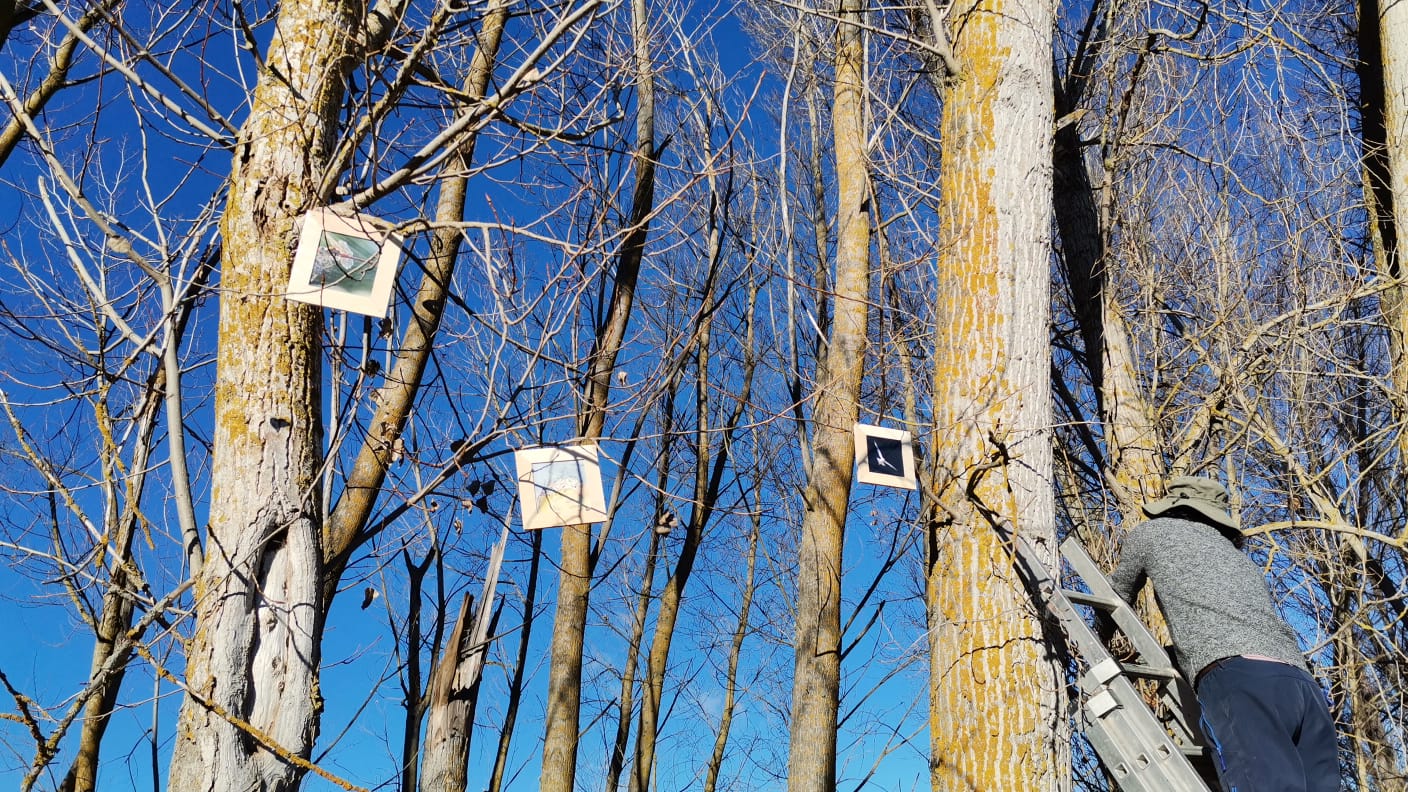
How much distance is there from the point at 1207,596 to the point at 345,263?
3363mm

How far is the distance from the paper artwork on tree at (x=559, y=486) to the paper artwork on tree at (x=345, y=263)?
0.84 m

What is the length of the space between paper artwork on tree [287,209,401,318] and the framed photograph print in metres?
2.13

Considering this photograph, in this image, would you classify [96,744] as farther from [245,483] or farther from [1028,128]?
Answer: [1028,128]

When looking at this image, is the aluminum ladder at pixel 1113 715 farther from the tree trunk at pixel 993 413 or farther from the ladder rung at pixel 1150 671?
the ladder rung at pixel 1150 671

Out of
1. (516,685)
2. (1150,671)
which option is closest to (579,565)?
(516,685)

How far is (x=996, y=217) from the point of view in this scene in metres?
3.87

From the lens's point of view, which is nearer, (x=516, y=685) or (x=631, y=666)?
(x=516, y=685)

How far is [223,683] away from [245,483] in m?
0.53

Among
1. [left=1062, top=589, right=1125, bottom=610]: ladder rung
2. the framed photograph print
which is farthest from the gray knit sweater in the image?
the framed photograph print

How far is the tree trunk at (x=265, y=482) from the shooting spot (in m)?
Answer: 2.63

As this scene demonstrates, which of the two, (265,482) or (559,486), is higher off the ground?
(559,486)

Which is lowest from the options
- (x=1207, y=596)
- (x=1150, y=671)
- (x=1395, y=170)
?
(x=1150, y=671)

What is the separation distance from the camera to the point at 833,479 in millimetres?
6320

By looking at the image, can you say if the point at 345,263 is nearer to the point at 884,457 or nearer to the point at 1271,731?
the point at 884,457
